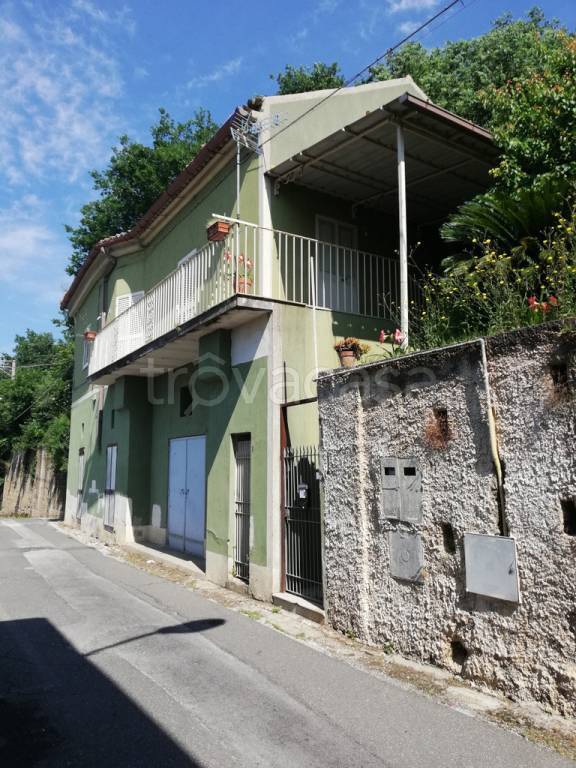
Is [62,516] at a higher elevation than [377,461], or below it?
below

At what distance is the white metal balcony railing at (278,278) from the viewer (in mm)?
8812

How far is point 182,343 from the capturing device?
1017 cm

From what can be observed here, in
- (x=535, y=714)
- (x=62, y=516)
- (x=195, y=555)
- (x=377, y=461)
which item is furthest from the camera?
(x=62, y=516)

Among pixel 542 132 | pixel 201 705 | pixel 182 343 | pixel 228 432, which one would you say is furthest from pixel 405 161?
pixel 201 705

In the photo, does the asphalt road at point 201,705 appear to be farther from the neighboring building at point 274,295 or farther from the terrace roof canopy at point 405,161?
the terrace roof canopy at point 405,161

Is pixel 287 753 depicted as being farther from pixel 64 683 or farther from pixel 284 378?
pixel 284 378

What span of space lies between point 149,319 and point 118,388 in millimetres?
3162

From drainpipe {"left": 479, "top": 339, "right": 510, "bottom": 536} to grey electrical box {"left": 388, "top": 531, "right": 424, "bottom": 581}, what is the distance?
35.2 inches

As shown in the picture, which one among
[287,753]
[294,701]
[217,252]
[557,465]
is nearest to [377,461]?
[557,465]

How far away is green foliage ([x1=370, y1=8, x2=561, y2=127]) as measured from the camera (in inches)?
596

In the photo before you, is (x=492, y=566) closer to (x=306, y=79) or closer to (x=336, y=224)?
(x=336, y=224)

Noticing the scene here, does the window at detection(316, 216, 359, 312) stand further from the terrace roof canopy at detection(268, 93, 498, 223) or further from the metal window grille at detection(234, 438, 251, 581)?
the metal window grille at detection(234, 438, 251, 581)

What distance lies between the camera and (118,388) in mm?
14031

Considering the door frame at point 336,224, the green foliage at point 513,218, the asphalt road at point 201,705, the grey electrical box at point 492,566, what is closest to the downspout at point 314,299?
Answer: the door frame at point 336,224
